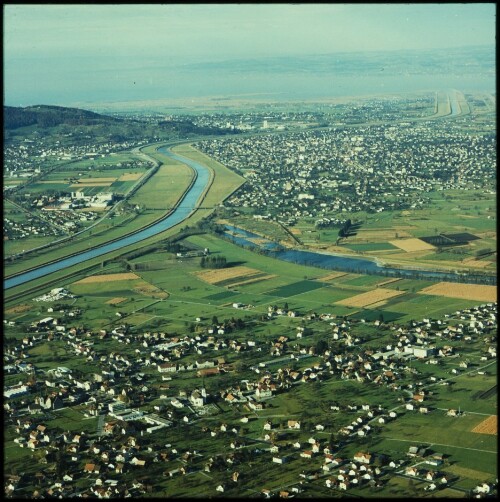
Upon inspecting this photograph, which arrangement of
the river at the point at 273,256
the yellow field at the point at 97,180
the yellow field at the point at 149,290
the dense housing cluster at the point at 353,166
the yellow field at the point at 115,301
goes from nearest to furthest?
the yellow field at the point at 115,301
the yellow field at the point at 149,290
the river at the point at 273,256
the dense housing cluster at the point at 353,166
the yellow field at the point at 97,180

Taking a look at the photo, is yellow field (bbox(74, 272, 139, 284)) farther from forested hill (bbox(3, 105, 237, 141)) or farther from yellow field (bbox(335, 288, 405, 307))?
forested hill (bbox(3, 105, 237, 141))

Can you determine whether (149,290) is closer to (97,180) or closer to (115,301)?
(115,301)

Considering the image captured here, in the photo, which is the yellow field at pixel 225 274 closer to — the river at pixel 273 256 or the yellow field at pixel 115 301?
the river at pixel 273 256

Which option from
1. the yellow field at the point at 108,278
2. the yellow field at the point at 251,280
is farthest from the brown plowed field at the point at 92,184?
the yellow field at the point at 251,280

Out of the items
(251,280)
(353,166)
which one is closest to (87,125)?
(353,166)

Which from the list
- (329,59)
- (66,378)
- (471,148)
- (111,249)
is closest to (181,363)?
(66,378)

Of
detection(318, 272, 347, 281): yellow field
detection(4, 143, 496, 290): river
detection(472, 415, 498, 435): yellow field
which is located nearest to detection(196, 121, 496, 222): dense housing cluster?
detection(4, 143, 496, 290): river

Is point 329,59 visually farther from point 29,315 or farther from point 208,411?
point 208,411
